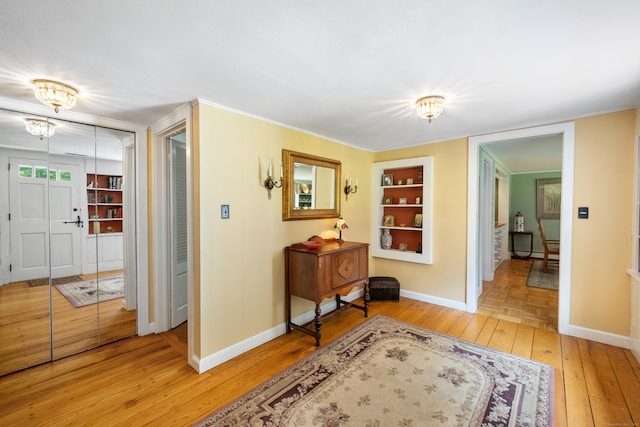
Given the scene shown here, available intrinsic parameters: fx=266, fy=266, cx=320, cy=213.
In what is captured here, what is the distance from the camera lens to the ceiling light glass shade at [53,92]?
1.83 meters

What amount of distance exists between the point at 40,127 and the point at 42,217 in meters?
0.79

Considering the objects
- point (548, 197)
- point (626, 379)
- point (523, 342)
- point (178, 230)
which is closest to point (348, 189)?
point (178, 230)

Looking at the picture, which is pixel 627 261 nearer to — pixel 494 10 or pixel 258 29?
pixel 494 10

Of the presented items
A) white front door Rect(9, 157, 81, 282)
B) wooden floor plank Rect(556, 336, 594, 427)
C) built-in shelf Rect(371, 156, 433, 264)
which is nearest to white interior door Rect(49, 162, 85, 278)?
white front door Rect(9, 157, 81, 282)

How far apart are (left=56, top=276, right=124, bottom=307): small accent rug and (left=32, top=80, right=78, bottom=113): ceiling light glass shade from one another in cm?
169

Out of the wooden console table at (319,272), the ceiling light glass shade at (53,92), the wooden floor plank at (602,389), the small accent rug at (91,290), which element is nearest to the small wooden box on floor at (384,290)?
the wooden console table at (319,272)

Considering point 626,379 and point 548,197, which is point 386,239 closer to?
point 626,379

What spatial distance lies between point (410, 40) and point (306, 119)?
1.44 m

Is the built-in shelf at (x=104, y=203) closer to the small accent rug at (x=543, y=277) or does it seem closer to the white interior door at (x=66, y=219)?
the white interior door at (x=66, y=219)

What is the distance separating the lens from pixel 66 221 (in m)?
2.51

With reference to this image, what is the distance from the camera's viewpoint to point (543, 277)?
505 cm

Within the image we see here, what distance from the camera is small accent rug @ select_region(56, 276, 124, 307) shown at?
257 cm

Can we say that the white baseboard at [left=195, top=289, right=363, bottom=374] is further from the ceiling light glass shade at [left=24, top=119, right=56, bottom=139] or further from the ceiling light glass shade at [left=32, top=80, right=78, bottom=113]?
the ceiling light glass shade at [left=24, top=119, right=56, bottom=139]

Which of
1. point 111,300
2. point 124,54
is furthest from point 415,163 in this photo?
point 111,300
